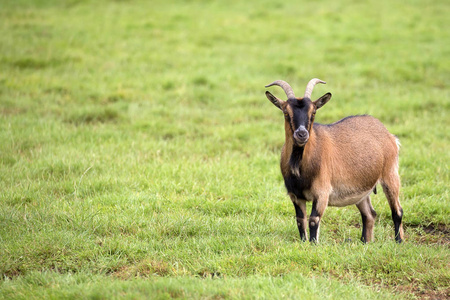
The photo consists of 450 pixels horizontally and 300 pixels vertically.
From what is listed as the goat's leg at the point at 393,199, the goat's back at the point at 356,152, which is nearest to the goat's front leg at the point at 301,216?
the goat's back at the point at 356,152

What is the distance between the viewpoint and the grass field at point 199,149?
5.53 metres

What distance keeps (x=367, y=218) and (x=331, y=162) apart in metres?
1.00

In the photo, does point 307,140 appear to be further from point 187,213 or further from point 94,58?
point 94,58

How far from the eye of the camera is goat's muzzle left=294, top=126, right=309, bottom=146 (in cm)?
583

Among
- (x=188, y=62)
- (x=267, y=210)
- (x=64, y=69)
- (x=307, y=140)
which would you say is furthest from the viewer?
(x=188, y=62)

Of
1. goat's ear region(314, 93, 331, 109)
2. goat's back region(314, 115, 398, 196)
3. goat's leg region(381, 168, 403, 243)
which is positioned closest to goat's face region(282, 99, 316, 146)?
goat's ear region(314, 93, 331, 109)

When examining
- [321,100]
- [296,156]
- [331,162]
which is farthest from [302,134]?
[331,162]

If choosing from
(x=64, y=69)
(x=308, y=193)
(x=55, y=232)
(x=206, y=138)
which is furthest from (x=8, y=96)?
(x=308, y=193)

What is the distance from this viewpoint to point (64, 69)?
14.1 meters

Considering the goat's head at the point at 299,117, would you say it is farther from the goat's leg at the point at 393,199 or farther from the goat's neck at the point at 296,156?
the goat's leg at the point at 393,199

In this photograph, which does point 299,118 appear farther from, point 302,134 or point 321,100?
point 321,100

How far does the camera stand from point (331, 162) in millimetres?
6504

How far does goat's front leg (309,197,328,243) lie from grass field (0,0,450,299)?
0.24 metres

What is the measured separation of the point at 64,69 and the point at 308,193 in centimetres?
970
